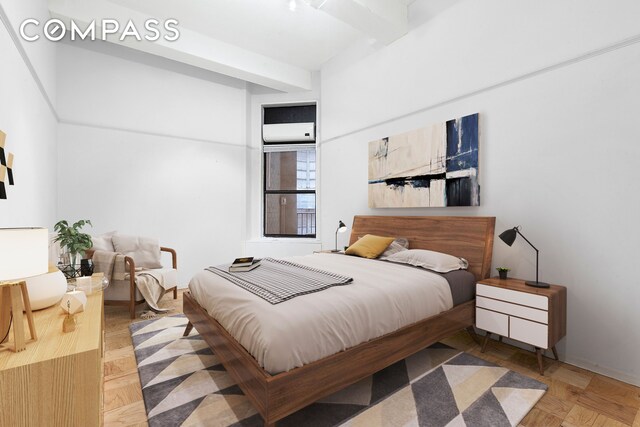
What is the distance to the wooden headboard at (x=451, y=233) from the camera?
278 centimetres

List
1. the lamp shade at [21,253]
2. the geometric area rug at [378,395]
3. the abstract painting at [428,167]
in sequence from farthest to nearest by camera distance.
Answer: the abstract painting at [428,167], the geometric area rug at [378,395], the lamp shade at [21,253]

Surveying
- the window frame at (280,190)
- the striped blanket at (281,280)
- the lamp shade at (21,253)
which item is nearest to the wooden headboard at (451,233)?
the striped blanket at (281,280)

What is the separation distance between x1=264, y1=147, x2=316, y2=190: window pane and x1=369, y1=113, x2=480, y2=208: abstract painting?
5.08 ft

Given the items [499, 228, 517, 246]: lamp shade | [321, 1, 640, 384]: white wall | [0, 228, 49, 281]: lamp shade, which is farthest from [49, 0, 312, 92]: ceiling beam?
[499, 228, 517, 246]: lamp shade

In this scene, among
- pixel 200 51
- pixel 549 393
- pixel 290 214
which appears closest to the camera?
pixel 549 393

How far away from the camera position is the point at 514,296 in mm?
2314

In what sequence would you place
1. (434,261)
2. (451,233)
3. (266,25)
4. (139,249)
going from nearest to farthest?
1. (434,261)
2. (451,233)
3. (139,249)
4. (266,25)

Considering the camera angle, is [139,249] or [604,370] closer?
[604,370]

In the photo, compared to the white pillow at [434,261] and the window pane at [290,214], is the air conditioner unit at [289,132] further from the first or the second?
the white pillow at [434,261]

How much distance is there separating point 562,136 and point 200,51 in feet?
14.0

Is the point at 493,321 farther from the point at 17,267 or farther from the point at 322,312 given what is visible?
the point at 17,267

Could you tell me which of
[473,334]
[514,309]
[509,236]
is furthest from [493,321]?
[509,236]

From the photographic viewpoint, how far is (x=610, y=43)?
Result: 2.15 m

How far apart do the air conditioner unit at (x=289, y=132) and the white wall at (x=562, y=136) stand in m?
2.16
